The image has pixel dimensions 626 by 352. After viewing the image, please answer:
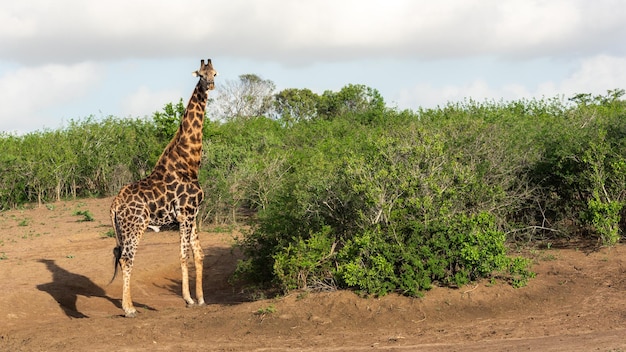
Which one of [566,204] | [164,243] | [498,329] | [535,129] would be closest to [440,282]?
[498,329]

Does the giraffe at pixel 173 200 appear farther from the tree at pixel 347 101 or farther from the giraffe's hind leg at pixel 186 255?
the tree at pixel 347 101

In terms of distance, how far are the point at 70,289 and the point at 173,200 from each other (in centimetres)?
298

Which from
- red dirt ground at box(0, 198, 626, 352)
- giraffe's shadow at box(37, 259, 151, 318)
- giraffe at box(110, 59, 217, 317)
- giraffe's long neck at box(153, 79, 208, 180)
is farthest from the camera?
giraffe's shadow at box(37, 259, 151, 318)

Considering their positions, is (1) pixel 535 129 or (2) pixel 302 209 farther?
(1) pixel 535 129

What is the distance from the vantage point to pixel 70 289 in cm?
1405

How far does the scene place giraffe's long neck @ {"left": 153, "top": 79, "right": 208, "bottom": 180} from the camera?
13.0 m

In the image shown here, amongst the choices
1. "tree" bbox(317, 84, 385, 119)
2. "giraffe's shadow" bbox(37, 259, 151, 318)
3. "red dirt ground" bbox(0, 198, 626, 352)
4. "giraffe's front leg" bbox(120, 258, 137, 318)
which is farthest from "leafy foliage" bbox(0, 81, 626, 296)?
"tree" bbox(317, 84, 385, 119)

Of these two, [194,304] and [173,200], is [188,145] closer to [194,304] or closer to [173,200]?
[173,200]

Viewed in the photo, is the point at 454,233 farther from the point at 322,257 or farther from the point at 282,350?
the point at 282,350

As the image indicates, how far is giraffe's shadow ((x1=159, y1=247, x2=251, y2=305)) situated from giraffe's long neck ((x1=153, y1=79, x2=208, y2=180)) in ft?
7.55

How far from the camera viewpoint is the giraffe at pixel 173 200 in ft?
40.6

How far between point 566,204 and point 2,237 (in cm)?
1329

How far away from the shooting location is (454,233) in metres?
11.3

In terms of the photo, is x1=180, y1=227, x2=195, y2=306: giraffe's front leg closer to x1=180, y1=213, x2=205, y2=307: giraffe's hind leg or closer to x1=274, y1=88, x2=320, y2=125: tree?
x1=180, y1=213, x2=205, y2=307: giraffe's hind leg
